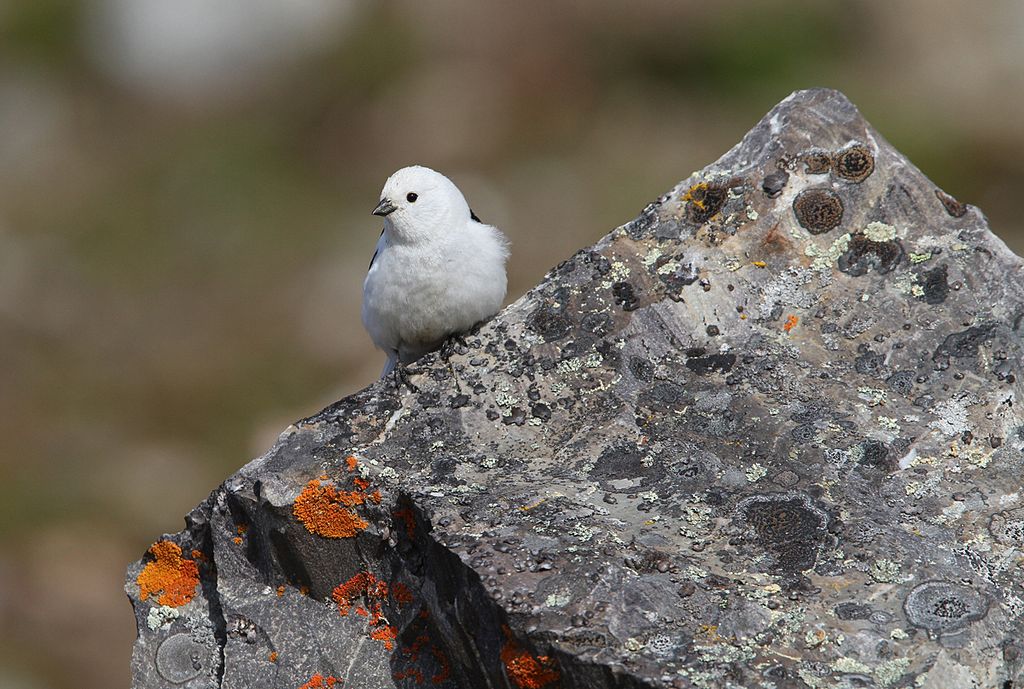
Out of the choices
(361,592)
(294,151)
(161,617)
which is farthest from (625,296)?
(294,151)

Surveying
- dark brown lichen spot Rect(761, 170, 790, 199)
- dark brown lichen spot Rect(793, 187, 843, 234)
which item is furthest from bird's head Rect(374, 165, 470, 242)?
dark brown lichen spot Rect(793, 187, 843, 234)

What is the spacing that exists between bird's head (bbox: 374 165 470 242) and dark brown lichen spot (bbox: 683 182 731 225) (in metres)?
1.29

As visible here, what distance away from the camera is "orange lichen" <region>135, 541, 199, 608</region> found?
502 cm

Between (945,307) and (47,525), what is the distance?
29.2 feet

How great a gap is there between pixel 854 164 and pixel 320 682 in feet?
11.4

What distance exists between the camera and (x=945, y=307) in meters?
5.16

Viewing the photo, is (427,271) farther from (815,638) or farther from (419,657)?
(815,638)

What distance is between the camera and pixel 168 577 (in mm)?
5059

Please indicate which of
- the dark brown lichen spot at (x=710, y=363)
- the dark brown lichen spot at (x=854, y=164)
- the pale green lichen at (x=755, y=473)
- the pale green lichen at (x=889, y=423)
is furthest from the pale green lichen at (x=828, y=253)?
the pale green lichen at (x=755, y=473)

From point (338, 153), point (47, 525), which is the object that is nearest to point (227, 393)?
point (47, 525)

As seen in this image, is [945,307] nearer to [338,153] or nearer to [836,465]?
[836,465]

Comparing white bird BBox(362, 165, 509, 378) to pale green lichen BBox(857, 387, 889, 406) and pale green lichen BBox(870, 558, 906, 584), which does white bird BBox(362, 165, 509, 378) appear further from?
pale green lichen BBox(870, 558, 906, 584)

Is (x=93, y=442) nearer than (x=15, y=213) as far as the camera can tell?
Yes

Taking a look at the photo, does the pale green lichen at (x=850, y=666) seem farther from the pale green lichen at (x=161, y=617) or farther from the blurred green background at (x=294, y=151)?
the blurred green background at (x=294, y=151)
